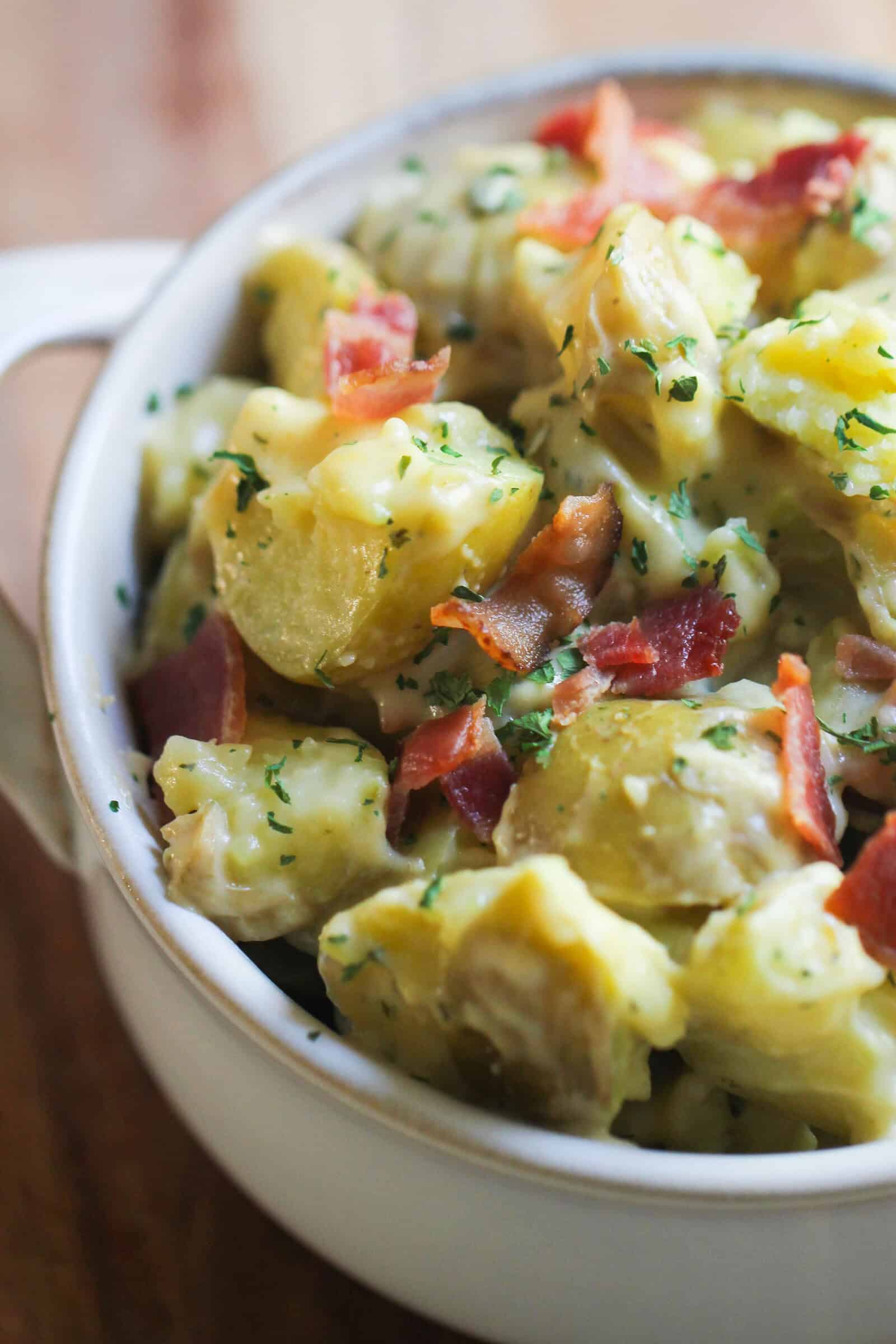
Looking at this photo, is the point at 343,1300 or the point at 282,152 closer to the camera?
the point at 343,1300

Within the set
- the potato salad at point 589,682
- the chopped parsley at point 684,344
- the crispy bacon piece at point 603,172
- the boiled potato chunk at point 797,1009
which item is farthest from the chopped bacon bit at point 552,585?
the crispy bacon piece at point 603,172

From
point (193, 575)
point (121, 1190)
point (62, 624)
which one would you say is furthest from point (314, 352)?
point (121, 1190)

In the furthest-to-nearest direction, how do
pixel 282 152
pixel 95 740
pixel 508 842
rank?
pixel 282 152, pixel 95 740, pixel 508 842

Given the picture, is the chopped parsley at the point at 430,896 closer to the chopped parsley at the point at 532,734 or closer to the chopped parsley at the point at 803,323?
the chopped parsley at the point at 532,734

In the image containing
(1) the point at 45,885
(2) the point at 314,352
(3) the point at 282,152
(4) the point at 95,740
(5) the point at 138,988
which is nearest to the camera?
(4) the point at 95,740

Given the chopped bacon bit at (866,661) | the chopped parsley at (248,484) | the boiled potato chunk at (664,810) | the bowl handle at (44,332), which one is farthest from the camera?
the bowl handle at (44,332)

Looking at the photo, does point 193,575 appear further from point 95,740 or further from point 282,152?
point 282,152

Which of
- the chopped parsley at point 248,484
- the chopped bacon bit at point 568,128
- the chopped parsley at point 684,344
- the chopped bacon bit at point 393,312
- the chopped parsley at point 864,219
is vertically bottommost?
the chopped parsley at point 248,484

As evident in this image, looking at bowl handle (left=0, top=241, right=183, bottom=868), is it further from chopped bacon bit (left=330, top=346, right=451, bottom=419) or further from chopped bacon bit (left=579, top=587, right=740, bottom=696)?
chopped bacon bit (left=579, top=587, right=740, bottom=696)
